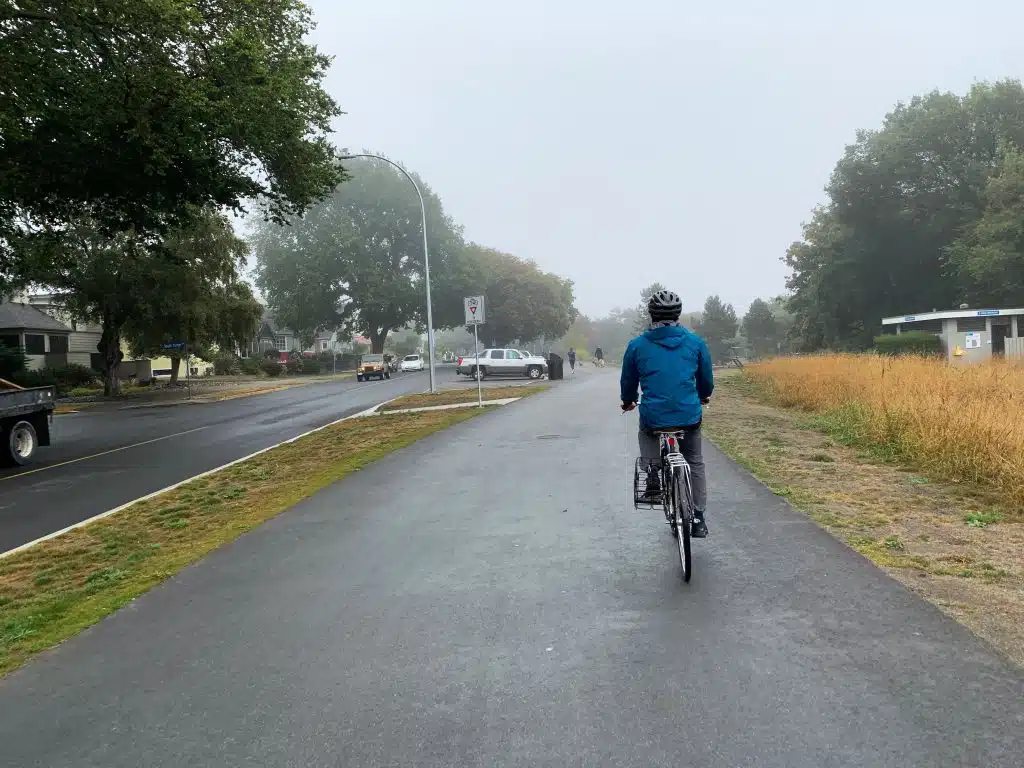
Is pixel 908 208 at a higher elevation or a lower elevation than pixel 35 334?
higher

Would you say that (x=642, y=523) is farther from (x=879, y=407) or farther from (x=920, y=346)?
(x=920, y=346)

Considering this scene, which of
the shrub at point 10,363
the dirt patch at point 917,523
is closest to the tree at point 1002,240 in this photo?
the dirt patch at point 917,523

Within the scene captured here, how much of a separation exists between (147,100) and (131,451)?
702 cm

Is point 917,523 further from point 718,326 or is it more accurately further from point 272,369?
point 718,326

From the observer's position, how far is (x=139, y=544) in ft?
25.6

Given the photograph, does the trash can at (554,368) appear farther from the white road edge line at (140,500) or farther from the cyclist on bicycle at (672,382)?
the cyclist on bicycle at (672,382)

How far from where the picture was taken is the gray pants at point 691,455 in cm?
589

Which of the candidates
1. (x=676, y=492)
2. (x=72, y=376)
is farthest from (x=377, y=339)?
(x=676, y=492)

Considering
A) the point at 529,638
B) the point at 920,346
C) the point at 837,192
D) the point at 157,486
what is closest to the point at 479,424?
the point at 157,486

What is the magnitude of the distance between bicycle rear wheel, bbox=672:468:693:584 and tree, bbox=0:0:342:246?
38.3 feet

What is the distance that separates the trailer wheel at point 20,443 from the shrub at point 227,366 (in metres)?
55.3

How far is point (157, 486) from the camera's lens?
38.6 ft

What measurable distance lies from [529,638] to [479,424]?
12.4 m

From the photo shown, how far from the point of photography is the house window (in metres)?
47.2
